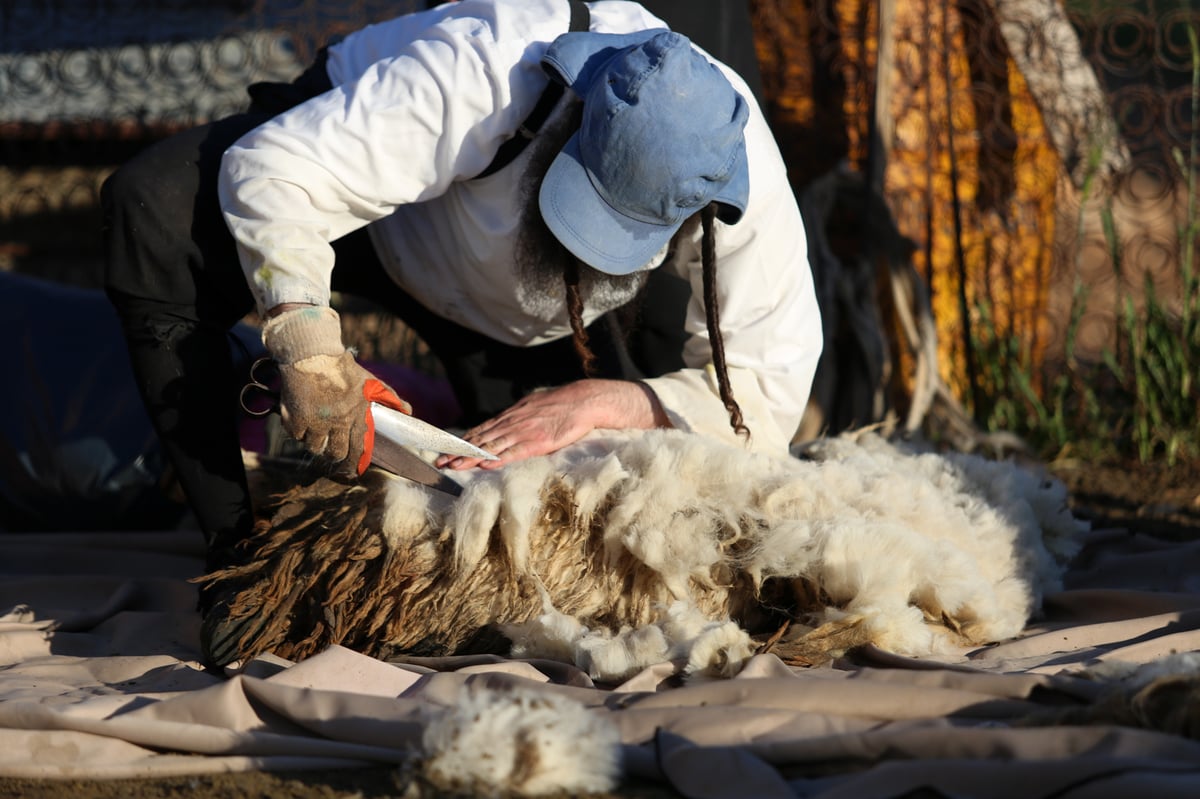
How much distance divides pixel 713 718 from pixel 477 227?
1.06 meters

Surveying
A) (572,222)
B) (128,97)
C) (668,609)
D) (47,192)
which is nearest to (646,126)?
(572,222)

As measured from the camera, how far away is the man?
1.88 m

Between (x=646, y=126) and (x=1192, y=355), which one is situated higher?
(x=646, y=126)

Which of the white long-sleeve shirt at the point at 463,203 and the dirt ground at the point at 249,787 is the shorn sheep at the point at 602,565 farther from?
the dirt ground at the point at 249,787

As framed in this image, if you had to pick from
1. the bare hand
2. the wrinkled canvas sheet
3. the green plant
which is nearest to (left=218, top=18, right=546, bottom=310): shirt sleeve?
the bare hand

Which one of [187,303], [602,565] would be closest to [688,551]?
[602,565]

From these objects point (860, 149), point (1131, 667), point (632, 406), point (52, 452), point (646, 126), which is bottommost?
point (52, 452)

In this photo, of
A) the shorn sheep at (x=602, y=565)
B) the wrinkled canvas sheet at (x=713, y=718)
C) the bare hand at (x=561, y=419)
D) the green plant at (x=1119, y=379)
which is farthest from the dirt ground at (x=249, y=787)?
the green plant at (x=1119, y=379)

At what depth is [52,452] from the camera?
2.96 meters

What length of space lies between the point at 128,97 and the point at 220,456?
384 cm

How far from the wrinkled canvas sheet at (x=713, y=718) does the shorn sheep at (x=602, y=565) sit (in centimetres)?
8

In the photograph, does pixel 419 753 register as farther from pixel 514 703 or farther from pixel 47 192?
pixel 47 192

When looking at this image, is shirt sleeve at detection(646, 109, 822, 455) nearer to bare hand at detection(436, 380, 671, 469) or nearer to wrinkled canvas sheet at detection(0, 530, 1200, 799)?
bare hand at detection(436, 380, 671, 469)

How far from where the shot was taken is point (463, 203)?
2.14 m
